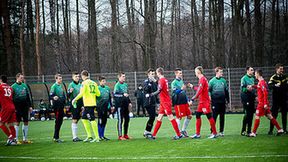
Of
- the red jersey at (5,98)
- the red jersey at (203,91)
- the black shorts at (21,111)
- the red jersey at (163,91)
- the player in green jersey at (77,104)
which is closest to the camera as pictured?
the red jersey at (203,91)

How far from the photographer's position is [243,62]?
35.6 m

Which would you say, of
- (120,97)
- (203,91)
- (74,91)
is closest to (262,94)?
(203,91)

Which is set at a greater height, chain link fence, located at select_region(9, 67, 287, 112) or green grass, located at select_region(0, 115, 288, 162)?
chain link fence, located at select_region(9, 67, 287, 112)

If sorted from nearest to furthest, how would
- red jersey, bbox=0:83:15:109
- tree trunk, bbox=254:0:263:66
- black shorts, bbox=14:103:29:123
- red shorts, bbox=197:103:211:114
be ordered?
red shorts, bbox=197:103:211:114 < red jersey, bbox=0:83:15:109 < black shorts, bbox=14:103:29:123 < tree trunk, bbox=254:0:263:66

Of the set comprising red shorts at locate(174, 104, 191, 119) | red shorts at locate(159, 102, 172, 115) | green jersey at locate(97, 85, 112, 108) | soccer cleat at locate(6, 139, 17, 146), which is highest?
green jersey at locate(97, 85, 112, 108)

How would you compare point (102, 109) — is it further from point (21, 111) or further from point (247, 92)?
point (247, 92)

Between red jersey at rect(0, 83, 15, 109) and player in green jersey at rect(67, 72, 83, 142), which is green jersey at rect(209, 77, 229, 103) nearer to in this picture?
player in green jersey at rect(67, 72, 83, 142)

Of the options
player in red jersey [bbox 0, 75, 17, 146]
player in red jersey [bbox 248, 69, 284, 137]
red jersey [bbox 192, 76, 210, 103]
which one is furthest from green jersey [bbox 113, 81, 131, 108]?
player in red jersey [bbox 248, 69, 284, 137]

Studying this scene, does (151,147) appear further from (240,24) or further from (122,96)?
(240,24)

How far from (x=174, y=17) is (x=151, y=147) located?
34.3m

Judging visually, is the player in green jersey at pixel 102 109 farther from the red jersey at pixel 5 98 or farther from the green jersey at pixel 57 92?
the red jersey at pixel 5 98

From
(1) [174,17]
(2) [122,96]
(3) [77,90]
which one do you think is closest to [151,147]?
(2) [122,96]

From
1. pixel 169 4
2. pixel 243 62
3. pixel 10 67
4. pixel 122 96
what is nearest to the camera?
pixel 122 96

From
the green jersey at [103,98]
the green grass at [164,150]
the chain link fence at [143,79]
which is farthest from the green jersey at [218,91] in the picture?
the chain link fence at [143,79]
